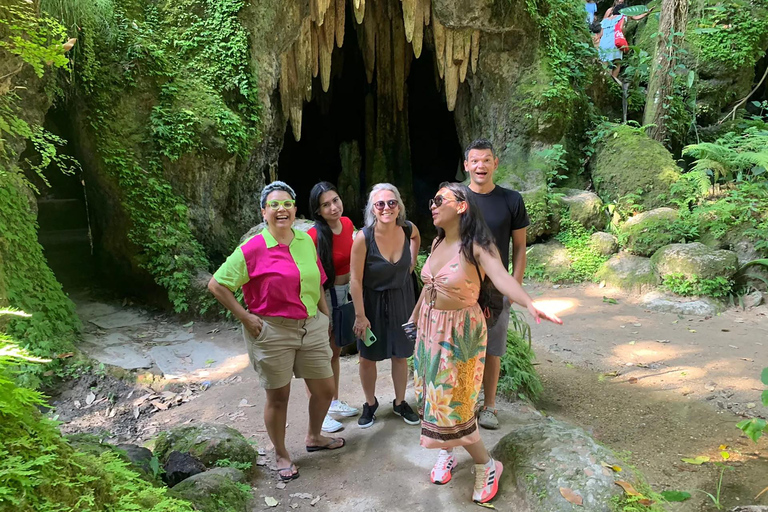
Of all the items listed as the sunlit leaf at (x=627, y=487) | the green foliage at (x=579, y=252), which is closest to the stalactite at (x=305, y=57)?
the green foliage at (x=579, y=252)

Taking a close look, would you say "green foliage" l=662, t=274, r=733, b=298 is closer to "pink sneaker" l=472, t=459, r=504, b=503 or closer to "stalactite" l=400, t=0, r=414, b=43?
"pink sneaker" l=472, t=459, r=504, b=503

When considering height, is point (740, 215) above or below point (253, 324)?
above

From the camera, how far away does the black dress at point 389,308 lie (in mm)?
3125

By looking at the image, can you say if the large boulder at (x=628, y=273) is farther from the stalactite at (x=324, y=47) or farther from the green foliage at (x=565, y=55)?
the stalactite at (x=324, y=47)

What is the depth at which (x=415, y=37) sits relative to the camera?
8.72 meters

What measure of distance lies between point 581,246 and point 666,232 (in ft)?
4.10

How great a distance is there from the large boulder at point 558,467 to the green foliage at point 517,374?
3.88 feet

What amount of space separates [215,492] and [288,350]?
0.79m

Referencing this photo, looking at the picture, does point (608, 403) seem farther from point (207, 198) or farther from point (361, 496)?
point (207, 198)

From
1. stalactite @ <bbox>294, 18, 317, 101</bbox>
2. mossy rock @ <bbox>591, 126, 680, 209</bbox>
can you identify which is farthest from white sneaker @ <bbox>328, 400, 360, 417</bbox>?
mossy rock @ <bbox>591, 126, 680, 209</bbox>

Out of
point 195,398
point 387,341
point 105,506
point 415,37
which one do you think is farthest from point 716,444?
point 415,37

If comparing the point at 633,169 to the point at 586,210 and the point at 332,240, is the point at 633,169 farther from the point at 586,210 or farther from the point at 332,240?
the point at 332,240

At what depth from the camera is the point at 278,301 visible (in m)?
2.72

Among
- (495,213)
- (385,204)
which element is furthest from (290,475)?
(495,213)
